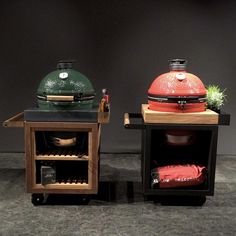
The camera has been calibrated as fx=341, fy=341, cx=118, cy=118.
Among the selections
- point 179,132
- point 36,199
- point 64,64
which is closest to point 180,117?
point 179,132

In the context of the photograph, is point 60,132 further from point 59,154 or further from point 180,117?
point 180,117

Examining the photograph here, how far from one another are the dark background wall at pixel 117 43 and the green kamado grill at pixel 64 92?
1.71 meters

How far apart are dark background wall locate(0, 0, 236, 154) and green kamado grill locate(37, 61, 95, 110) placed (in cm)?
171

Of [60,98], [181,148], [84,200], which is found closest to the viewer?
[60,98]

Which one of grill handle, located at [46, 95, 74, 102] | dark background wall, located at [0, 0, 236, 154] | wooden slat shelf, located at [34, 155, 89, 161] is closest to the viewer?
grill handle, located at [46, 95, 74, 102]

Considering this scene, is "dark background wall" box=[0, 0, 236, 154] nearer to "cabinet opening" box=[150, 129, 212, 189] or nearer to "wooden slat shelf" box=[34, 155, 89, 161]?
"cabinet opening" box=[150, 129, 212, 189]

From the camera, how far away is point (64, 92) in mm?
2746

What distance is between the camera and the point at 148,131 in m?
2.76

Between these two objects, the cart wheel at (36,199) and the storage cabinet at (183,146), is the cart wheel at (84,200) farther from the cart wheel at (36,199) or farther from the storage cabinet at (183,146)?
the storage cabinet at (183,146)

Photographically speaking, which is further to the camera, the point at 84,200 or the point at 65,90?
the point at 84,200

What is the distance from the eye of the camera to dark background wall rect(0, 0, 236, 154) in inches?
172

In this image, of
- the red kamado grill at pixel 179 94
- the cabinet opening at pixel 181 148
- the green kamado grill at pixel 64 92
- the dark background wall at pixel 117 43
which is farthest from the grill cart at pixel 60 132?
the dark background wall at pixel 117 43

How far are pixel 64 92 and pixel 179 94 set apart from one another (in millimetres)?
924

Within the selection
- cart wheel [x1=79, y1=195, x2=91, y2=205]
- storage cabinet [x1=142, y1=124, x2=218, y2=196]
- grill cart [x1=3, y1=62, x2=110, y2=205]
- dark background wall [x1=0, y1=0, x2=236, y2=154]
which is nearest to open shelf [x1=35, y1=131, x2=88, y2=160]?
grill cart [x1=3, y1=62, x2=110, y2=205]
